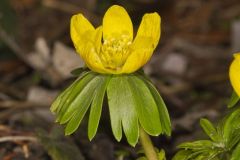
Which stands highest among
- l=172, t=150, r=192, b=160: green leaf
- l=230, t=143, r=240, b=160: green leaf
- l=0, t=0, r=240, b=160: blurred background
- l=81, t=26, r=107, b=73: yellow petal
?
l=81, t=26, r=107, b=73: yellow petal

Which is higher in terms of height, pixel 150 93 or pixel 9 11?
pixel 150 93

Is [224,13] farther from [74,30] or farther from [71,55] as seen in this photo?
[74,30]

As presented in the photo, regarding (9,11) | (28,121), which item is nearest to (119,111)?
(28,121)

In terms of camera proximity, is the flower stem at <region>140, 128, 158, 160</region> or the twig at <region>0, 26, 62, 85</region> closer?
the flower stem at <region>140, 128, 158, 160</region>

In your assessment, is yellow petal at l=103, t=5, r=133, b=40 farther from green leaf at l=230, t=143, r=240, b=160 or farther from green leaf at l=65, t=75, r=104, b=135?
green leaf at l=230, t=143, r=240, b=160

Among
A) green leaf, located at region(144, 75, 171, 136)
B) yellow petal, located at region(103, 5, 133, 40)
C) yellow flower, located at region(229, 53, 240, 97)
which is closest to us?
yellow flower, located at region(229, 53, 240, 97)

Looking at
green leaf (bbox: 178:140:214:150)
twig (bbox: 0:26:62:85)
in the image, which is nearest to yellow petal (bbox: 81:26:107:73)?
green leaf (bbox: 178:140:214:150)

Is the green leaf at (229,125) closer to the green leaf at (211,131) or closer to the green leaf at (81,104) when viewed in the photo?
the green leaf at (211,131)
